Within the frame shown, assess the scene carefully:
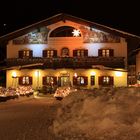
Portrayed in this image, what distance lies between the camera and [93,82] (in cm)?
4844

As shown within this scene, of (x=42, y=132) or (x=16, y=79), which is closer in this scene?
(x=42, y=132)

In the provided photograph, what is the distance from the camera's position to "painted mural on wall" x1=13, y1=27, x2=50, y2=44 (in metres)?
49.1

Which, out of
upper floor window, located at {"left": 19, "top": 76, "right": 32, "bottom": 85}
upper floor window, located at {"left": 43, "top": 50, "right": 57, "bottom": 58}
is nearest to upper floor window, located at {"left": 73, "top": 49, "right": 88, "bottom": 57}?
upper floor window, located at {"left": 43, "top": 50, "right": 57, "bottom": 58}

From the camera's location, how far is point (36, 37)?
4941 cm

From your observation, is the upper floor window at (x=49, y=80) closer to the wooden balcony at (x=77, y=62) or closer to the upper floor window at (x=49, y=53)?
the wooden balcony at (x=77, y=62)

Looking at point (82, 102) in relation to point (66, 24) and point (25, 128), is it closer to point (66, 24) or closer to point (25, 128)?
point (25, 128)

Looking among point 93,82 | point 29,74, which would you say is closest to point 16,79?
point 29,74

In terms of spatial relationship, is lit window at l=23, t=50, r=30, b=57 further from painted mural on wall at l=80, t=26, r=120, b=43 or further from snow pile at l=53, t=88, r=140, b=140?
snow pile at l=53, t=88, r=140, b=140

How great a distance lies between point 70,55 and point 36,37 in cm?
430

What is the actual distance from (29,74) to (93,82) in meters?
7.22

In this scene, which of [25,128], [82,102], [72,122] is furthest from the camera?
[25,128]

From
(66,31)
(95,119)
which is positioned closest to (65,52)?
(66,31)

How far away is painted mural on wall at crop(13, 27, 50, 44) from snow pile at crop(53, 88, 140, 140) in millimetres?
36348

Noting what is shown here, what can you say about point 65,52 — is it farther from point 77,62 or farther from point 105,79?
point 105,79
